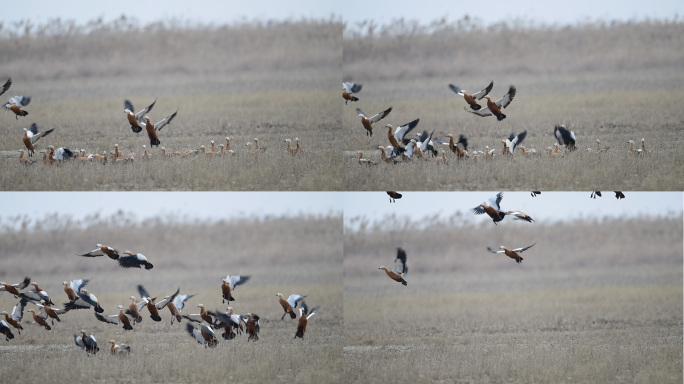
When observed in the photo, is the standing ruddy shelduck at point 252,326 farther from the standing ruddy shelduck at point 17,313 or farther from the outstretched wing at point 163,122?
the standing ruddy shelduck at point 17,313

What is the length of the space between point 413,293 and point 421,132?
1.30 meters

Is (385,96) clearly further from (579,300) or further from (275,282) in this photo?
(579,300)

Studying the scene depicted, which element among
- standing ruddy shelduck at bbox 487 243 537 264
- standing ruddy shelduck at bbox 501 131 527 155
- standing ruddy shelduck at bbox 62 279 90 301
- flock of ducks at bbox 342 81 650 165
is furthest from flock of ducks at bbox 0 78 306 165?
standing ruddy shelduck at bbox 487 243 537 264

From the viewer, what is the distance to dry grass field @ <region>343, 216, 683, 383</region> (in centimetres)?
759

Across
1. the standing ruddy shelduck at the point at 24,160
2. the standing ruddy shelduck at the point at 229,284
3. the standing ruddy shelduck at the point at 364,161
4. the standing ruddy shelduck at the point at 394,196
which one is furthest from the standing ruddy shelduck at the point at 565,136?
the standing ruddy shelduck at the point at 24,160

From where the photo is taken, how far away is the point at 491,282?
7.86 metres

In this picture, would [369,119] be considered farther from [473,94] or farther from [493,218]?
[493,218]

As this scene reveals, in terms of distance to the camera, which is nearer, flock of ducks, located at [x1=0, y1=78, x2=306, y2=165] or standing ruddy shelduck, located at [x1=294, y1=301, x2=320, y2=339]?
flock of ducks, located at [x1=0, y1=78, x2=306, y2=165]

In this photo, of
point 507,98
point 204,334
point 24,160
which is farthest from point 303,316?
point 24,160

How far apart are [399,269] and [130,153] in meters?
2.32

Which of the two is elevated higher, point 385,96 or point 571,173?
point 385,96

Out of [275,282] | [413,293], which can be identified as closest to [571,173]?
[413,293]

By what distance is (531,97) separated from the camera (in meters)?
7.73

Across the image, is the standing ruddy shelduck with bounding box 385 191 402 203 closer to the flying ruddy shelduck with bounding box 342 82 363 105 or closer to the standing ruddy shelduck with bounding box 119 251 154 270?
the flying ruddy shelduck with bounding box 342 82 363 105
